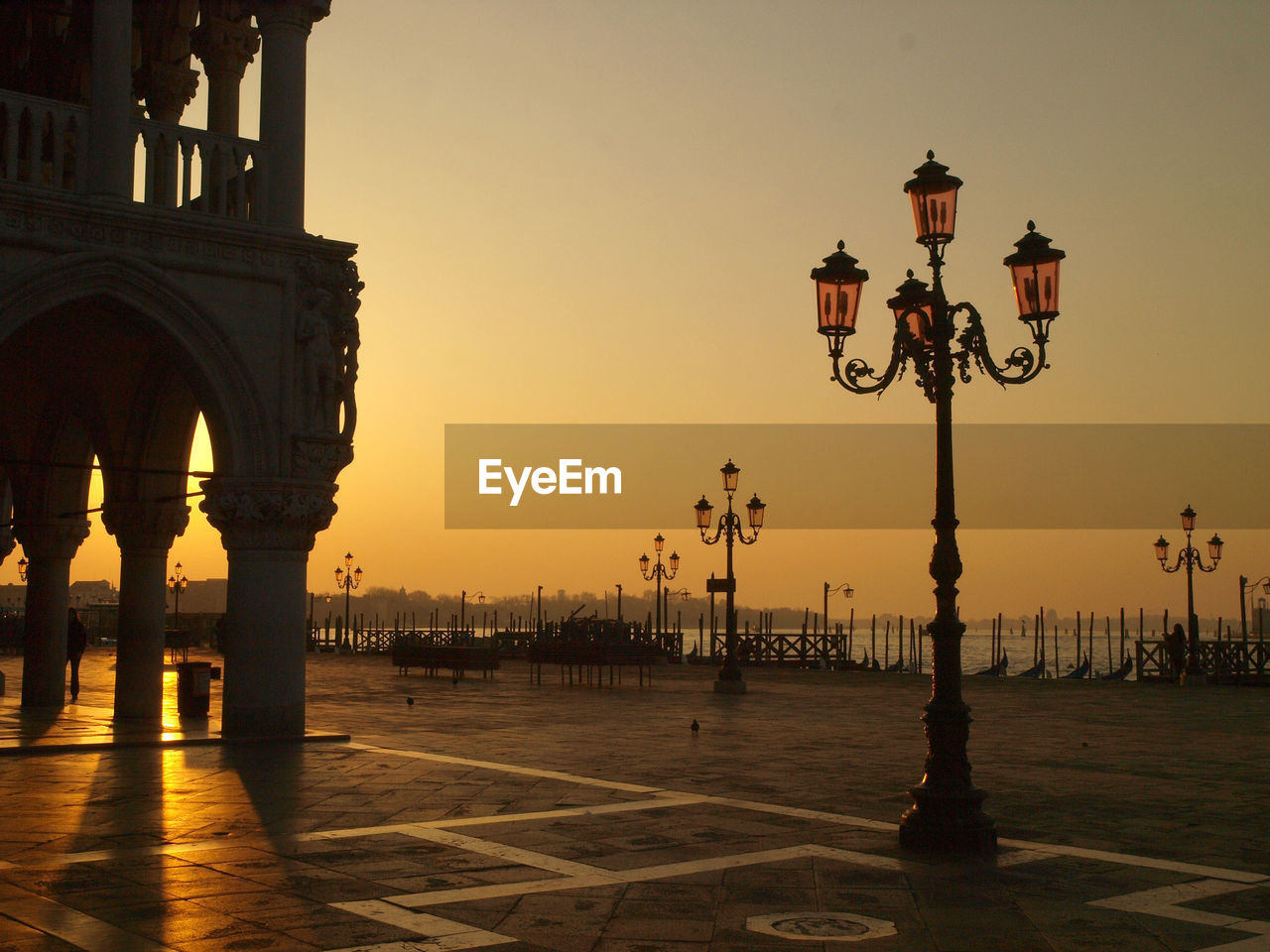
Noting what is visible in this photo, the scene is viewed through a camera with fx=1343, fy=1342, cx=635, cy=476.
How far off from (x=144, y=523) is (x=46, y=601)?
8.59 feet

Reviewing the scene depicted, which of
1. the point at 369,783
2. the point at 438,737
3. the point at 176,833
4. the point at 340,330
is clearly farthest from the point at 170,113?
the point at 176,833

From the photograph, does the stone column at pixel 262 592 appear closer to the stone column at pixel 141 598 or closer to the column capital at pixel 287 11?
the stone column at pixel 141 598

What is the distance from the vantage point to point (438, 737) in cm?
1602

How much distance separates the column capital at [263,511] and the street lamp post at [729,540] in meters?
11.6

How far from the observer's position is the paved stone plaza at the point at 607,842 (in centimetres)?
632

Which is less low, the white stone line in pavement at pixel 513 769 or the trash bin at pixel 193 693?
the trash bin at pixel 193 693

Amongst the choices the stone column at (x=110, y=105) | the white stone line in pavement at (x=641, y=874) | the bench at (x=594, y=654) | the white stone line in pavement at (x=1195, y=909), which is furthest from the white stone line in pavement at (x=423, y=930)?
the bench at (x=594, y=654)

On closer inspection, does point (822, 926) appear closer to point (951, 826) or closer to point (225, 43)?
point (951, 826)

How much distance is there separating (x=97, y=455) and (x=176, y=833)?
969cm

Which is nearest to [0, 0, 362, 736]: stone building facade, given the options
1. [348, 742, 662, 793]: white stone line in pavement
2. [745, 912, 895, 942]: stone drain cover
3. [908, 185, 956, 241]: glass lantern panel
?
[348, 742, 662, 793]: white stone line in pavement

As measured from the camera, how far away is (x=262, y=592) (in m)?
14.5

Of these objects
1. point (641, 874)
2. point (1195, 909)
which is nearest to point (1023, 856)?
point (1195, 909)

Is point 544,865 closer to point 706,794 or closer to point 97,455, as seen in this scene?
point 706,794

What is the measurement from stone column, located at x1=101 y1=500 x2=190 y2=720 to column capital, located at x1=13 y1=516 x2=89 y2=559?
62.1 inches
